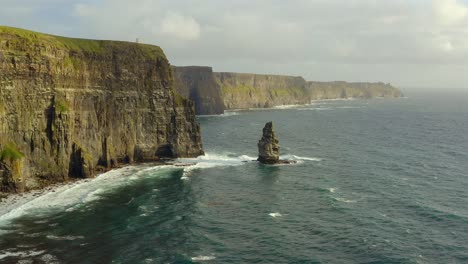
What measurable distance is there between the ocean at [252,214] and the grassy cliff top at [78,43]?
30372 millimetres

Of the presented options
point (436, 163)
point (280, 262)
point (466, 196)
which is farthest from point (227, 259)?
point (436, 163)

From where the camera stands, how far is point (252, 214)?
6962 centimetres

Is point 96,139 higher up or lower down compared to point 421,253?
higher up

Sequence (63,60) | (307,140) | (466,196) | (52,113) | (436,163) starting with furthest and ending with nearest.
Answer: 1. (307,140)
2. (436,163)
3. (63,60)
4. (52,113)
5. (466,196)

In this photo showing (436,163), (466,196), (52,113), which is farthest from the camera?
(436,163)

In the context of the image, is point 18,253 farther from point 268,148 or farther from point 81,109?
point 268,148

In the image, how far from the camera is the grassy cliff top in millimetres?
82425

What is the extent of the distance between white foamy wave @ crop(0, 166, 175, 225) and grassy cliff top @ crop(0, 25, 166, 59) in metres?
30.6

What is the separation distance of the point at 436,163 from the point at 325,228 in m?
60.7

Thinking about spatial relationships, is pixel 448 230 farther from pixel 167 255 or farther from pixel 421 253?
pixel 167 255

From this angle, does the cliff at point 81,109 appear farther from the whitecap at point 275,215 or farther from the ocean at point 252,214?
the whitecap at point 275,215

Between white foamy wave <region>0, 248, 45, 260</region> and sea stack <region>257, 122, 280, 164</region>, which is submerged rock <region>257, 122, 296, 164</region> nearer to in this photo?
sea stack <region>257, 122, 280, 164</region>

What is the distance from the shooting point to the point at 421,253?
178 ft

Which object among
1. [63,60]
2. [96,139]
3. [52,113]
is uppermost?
[63,60]
